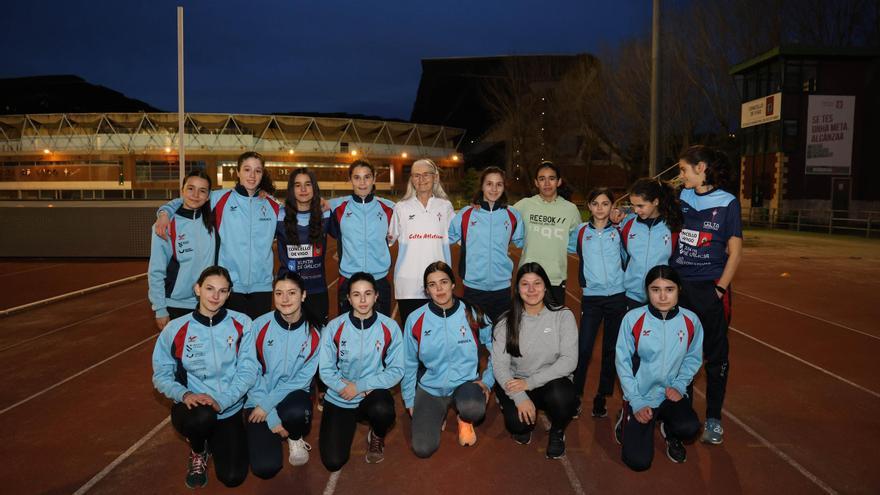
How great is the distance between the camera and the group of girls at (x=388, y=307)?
12.2 feet

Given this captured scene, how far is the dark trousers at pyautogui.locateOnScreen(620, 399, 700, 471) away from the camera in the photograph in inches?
143

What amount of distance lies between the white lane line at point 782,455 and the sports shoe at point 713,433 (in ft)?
1.13

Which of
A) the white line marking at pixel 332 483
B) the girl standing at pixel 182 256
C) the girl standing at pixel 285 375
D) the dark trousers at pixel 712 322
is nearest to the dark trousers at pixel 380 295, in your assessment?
the girl standing at pixel 285 375

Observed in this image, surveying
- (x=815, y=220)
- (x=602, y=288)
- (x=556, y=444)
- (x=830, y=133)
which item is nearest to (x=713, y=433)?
(x=556, y=444)

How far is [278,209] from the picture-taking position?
15.6 feet

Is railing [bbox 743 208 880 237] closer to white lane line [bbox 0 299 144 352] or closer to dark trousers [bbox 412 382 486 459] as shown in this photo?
dark trousers [bbox 412 382 486 459]

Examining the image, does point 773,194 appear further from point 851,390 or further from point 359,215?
point 359,215

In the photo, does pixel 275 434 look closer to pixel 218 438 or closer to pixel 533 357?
pixel 218 438

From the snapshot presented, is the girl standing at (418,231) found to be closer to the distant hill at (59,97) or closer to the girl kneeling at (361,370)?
the girl kneeling at (361,370)

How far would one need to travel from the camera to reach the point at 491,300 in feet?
15.8

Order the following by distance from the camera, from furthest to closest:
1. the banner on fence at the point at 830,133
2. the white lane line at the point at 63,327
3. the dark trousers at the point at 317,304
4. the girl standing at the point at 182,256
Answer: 1. the banner on fence at the point at 830,133
2. the white lane line at the point at 63,327
3. the dark trousers at the point at 317,304
4. the girl standing at the point at 182,256

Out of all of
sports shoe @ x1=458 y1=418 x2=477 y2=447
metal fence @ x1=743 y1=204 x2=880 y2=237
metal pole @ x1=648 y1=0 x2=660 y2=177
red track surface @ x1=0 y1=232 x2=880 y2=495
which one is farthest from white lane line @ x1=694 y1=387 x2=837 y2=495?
metal fence @ x1=743 y1=204 x2=880 y2=237

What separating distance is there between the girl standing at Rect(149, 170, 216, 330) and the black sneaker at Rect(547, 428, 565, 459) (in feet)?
9.50

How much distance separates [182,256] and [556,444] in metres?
3.14
